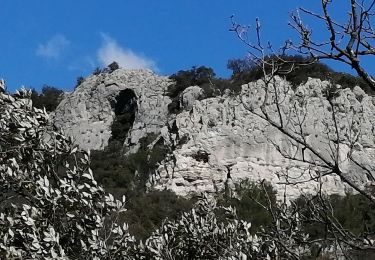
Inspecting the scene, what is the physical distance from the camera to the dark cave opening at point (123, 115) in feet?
201

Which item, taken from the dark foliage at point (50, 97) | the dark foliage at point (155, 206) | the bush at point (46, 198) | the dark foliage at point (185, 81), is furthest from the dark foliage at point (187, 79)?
the bush at point (46, 198)

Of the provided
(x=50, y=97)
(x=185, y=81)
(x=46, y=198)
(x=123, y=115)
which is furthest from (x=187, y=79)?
(x=46, y=198)

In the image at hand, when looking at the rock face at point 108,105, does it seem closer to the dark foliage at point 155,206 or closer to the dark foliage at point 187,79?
the dark foliage at point 187,79

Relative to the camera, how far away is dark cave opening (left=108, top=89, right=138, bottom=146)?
6119cm

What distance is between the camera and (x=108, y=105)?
6575 centimetres

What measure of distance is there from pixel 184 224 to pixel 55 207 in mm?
1254

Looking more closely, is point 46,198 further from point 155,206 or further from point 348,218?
point 155,206

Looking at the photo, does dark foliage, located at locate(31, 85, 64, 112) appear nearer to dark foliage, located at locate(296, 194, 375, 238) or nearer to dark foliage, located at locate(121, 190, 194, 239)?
dark foliage, located at locate(121, 190, 194, 239)

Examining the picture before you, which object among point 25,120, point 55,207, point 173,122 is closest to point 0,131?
point 25,120

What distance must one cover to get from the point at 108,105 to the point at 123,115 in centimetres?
318

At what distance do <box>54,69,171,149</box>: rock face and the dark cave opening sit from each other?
0.32 meters

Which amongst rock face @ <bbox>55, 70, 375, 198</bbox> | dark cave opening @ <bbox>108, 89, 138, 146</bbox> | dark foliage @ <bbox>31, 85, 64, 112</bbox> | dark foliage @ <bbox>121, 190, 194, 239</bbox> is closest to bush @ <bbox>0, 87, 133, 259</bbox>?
dark foliage @ <bbox>121, 190, 194, 239</bbox>

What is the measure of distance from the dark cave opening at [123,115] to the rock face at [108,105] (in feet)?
1.05

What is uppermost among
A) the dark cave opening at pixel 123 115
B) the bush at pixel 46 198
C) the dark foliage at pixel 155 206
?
the dark cave opening at pixel 123 115
